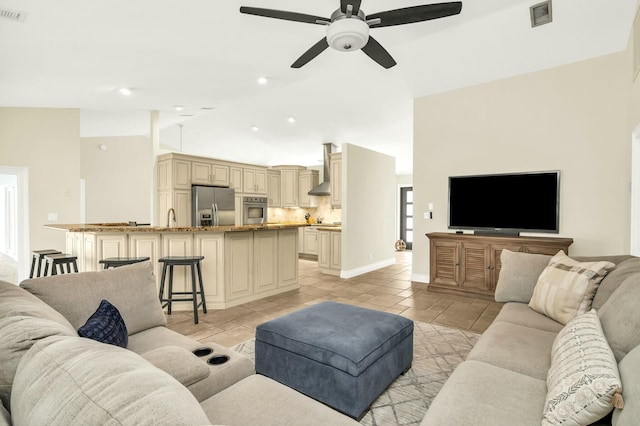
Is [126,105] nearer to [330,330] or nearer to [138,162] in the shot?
[138,162]

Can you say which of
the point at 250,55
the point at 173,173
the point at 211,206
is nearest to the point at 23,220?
the point at 173,173

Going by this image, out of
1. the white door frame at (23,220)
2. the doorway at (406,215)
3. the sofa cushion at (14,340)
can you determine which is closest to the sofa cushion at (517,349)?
Result: the sofa cushion at (14,340)

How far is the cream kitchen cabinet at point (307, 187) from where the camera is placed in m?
8.77

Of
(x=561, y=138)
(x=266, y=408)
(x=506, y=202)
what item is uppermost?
(x=561, y=138)

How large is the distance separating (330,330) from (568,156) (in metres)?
4.08

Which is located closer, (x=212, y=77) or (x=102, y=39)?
(x=102, y=39)

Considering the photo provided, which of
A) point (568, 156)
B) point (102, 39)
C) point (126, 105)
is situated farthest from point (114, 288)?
point (568, 156)

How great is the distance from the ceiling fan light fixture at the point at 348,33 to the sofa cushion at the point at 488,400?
7.73 ft

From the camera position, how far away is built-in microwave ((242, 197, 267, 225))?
25.6ft

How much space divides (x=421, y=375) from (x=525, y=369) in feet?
3.15

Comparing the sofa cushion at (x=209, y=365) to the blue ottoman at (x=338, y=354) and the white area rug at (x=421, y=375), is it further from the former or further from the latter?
the white area rug at (x=421, y=375)

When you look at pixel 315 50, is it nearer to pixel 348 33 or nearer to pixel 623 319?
pixel 348 33

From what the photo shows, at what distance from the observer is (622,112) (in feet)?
12.7

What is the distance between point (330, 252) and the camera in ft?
20.5
